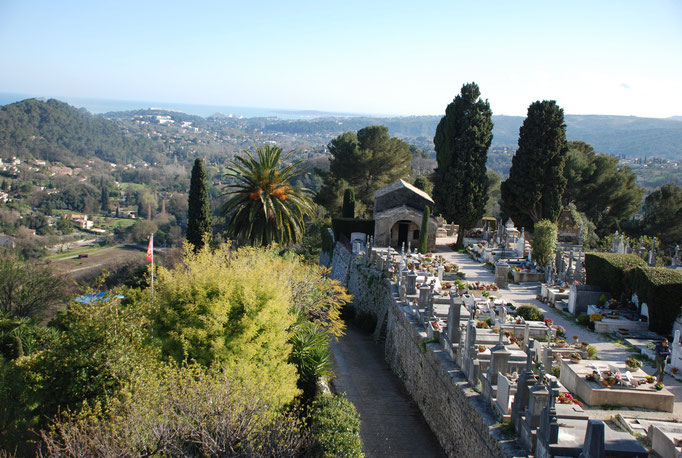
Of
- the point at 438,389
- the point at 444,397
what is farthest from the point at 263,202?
the point at 444,397

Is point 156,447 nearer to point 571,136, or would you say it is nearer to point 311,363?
point 311,363

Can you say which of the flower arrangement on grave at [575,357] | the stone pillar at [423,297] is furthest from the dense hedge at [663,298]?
the stone pillar at [423,297]

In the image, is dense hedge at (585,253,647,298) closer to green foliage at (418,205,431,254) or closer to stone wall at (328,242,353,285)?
green foliage at (418,205,431,254)

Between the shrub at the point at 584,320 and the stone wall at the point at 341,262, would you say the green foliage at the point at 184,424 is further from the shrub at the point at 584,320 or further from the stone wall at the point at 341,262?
the stone wall at the point at 341,262

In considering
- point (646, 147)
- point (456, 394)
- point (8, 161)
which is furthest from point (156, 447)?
point (646, 147)

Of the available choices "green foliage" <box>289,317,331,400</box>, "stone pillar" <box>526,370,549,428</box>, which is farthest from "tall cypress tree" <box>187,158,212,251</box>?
"stone pillar" <box>526,370,549,428</box>

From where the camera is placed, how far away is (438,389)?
1239 cm

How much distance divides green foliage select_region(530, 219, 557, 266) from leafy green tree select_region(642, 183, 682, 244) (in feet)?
50.3

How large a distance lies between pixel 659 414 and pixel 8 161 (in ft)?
426

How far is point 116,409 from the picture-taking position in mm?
9758

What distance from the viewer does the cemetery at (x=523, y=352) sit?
27.1 feet

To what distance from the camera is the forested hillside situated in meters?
128

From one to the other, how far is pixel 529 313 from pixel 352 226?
15.5 meters

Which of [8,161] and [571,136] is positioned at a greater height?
[571,136]
